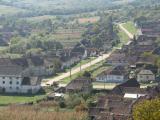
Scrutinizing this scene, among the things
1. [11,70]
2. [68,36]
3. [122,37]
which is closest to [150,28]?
[122,37]

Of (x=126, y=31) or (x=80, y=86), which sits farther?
(x=126, y=31)

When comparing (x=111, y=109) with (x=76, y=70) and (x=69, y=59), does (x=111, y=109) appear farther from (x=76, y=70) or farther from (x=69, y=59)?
(x=69, y=59)

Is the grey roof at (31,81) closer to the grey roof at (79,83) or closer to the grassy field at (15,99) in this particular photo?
the grassy field at (15,99)

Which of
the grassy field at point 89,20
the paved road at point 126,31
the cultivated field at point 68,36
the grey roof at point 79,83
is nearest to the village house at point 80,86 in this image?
the grey roof at point 79,83

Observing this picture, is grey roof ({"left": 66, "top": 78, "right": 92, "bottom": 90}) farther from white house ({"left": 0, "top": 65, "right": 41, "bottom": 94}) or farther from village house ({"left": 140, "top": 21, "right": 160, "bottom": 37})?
village house ({"left": 140, "top": 21, "right": 160, "bottom": 37})

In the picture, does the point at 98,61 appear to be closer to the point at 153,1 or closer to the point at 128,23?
the point at 128,23

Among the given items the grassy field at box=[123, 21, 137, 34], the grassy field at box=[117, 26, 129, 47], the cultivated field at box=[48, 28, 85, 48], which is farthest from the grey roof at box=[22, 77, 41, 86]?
the grassy field at box=[123, 21, 137, 34]

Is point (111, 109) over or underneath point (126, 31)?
over
